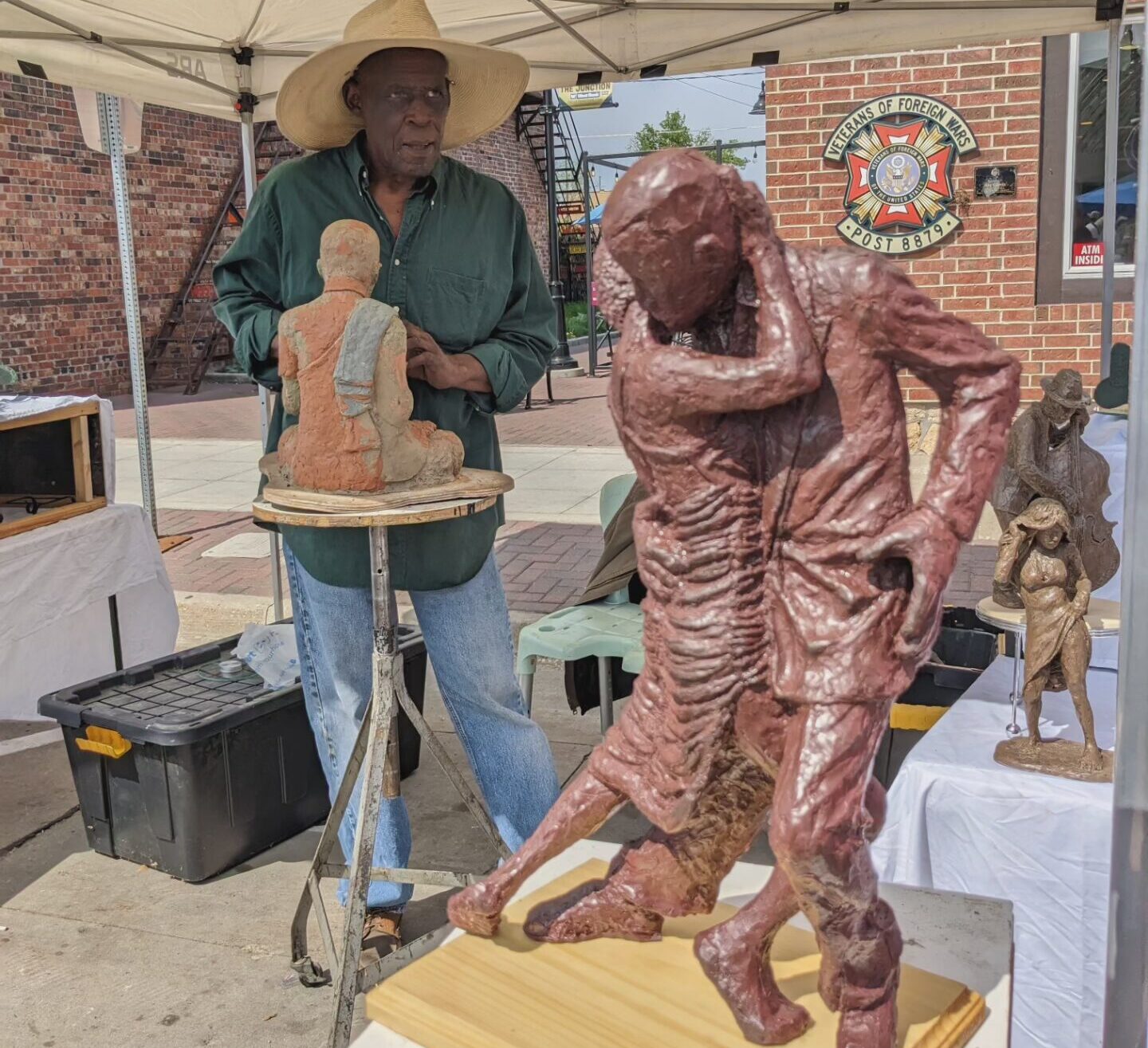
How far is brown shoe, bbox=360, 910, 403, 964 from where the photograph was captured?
3.09 m

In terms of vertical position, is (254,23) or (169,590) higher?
(254,23)

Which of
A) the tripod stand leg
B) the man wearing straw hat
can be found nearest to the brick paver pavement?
the man wearing straw hat

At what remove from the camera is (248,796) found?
371 centimetres

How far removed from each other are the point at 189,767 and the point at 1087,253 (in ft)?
18.1

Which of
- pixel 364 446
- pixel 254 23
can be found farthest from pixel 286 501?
pixel 254 23

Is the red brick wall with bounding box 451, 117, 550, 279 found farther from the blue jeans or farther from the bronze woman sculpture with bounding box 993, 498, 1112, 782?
the bronze woman sculpture with bounding box 993, 498, 1112, 782

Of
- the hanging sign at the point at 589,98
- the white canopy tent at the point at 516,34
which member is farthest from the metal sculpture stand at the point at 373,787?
the hanging sign at the point at 589,98

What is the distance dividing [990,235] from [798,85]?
4.59ft

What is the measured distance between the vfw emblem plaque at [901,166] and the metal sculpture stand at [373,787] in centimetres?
478

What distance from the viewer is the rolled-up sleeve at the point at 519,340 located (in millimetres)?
2730

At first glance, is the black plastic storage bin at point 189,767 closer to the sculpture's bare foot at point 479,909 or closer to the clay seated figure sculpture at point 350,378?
the clay seated figure sculpture at point 350,378

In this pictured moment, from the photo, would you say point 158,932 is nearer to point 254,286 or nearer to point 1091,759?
point 254,286

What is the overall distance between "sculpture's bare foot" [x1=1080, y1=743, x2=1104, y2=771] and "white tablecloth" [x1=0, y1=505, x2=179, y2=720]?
12.0ft

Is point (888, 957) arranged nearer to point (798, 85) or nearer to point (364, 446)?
point (364, 446)
